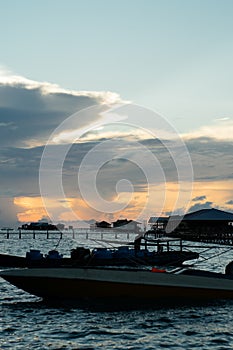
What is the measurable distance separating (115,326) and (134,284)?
4.21 metres

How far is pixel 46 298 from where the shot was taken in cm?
2661

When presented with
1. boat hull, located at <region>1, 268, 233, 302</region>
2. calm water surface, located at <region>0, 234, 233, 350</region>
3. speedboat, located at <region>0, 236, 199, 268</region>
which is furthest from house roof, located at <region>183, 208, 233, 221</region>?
calm water surface, located at <region>0, 234, 233, 350</region>

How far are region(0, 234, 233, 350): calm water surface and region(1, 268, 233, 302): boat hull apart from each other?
2.20 ft

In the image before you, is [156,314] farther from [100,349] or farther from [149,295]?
[100,349]

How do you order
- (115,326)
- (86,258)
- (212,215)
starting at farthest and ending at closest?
(212,215), (86,258), (115,326)

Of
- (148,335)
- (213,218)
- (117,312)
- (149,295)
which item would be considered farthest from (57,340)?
(213,218)

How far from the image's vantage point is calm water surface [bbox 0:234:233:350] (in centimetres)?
1884

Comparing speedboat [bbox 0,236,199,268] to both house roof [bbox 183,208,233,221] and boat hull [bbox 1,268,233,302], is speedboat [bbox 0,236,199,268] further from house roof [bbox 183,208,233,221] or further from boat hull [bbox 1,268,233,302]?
house roof [bbox 183,208,233,221]

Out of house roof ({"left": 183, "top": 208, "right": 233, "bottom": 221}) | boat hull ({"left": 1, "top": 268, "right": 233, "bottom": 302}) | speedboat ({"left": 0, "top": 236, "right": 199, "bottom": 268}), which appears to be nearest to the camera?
boat hull ({"left": 1, "top": 268, "right": 233, "bottom": 302})

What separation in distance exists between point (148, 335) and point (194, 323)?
307cm

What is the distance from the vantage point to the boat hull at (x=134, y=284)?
25312 millimetres

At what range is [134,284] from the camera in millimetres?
25297

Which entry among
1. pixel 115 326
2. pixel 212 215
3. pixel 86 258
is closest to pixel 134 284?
pixel 115 326

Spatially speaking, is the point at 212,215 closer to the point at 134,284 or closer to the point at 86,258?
the point at 86,258
